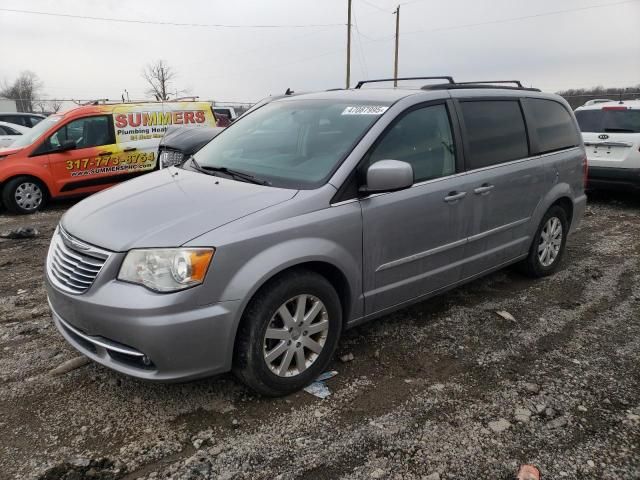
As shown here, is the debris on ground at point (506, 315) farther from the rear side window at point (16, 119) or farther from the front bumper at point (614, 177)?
the rear side window at point (16, 119)

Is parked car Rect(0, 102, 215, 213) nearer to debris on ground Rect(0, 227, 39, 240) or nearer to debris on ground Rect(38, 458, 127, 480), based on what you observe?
debris on ground Rect(0, 227, 39, 240)

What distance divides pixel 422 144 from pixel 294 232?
1307 mm

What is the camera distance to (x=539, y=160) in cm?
453

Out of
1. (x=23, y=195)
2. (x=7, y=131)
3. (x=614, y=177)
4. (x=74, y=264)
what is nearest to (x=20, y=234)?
(x=23, y=195)

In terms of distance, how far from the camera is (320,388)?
3.12m

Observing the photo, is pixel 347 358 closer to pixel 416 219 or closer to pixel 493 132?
pixel 416 219

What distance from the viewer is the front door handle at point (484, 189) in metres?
3.84

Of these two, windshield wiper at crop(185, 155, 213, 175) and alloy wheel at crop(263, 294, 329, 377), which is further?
windshield wiper at crop(185, 155, 213, 175)

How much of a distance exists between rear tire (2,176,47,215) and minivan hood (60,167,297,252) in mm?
5786

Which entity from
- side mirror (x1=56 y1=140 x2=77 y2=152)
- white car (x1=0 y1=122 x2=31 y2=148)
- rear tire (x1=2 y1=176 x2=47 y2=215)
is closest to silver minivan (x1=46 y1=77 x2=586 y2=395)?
side mirror (x1=56 y1=140 x2=77 y2=152)

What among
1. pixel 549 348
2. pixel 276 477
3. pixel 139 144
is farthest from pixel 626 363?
pixel 139 144

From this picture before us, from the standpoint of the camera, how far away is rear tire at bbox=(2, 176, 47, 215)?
813cm

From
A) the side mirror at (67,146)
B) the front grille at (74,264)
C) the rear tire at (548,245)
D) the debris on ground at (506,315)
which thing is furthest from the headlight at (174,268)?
the side mirror at (67,146)

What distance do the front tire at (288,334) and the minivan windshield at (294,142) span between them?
0.64 m
